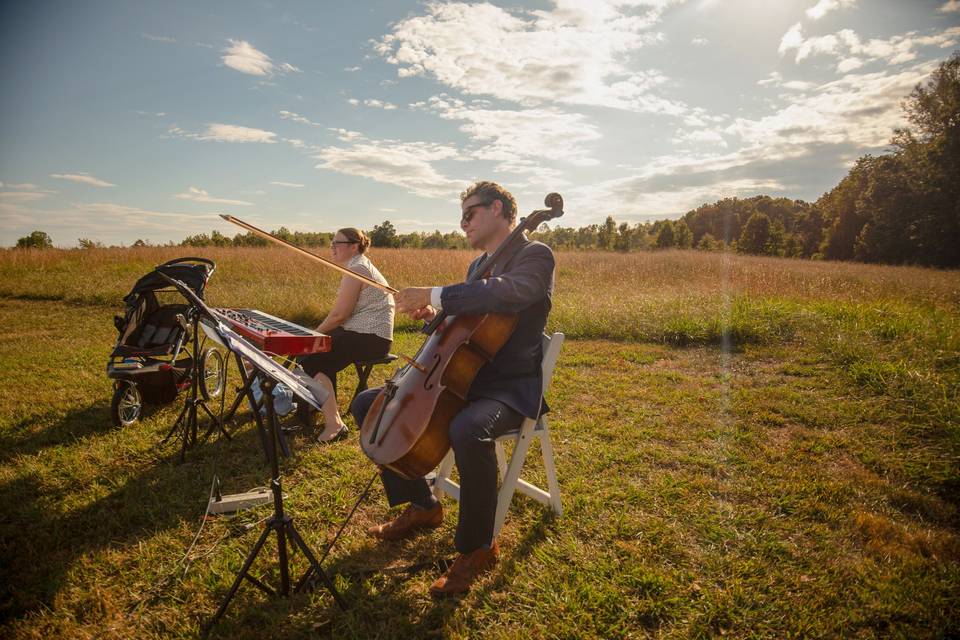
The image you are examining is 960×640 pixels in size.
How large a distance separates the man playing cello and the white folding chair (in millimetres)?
67

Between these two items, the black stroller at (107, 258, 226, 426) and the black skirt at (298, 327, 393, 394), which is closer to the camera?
the black skirt at (298, 327, 393, 394)

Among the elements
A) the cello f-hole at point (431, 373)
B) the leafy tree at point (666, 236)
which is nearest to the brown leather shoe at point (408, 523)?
the cello f-hole at point (431, 373)

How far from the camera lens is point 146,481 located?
3383 millimetres

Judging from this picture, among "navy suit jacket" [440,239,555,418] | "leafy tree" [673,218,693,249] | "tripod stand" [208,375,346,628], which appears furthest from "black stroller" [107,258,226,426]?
"leafy tree" [673,218,693,249]

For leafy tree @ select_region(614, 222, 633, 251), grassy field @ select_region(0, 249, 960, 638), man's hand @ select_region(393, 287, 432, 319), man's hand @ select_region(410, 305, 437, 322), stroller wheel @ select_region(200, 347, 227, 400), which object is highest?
leafy tree @ select_region(614, 222, 633, 251)

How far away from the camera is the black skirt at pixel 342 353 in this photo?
4137 millimetres

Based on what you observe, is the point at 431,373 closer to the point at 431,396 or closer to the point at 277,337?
the point at 431,396

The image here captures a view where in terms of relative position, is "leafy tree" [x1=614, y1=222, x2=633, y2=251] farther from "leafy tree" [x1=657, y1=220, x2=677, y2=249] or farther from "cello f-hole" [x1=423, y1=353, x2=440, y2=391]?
"cello f-hole" [x1=423, y1=353, x2=440, y2=391]

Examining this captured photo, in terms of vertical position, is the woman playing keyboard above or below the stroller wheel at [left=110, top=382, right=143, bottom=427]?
above

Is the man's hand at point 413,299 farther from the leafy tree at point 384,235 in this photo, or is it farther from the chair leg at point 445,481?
the leafy tree at point 384,235

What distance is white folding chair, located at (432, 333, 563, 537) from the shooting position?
8.55 ft

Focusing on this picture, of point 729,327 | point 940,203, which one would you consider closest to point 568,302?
point 729,327

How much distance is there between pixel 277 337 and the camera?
111 inches

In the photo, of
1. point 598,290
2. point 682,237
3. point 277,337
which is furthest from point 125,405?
point 682,237
